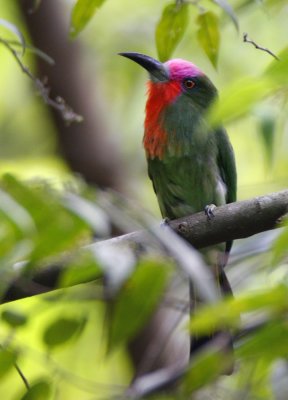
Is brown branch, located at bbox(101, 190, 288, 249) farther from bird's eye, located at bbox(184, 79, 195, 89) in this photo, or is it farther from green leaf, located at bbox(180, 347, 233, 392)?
bird's eye, located at bbox(184, 79, 195, 89)

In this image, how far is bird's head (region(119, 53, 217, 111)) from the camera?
3145 millimetres

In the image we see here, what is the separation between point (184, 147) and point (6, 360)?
166 centimetres

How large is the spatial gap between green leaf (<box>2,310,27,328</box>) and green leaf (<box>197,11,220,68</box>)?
0.74 m

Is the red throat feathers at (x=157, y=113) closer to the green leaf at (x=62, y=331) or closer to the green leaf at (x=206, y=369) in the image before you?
the green leaf at (x=62, y=331)

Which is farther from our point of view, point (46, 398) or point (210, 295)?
point (46, 398)

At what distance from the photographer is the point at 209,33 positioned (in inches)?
76.2

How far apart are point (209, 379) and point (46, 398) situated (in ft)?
1.05

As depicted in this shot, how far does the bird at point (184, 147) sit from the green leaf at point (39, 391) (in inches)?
59.1

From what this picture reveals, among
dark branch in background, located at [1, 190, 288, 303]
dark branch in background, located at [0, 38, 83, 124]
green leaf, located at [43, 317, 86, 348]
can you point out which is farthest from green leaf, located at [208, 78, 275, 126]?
dark branch in background, located at [0, 38, 83, 124]

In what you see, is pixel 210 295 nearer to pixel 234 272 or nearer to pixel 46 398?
pixel 46 398

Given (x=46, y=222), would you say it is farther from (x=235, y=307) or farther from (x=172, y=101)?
(x=172, y=101)

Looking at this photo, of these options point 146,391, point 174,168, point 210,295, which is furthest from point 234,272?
point 210,295

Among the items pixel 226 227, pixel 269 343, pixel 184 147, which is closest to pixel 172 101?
pixel 184 147

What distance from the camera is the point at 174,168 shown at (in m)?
3.04
